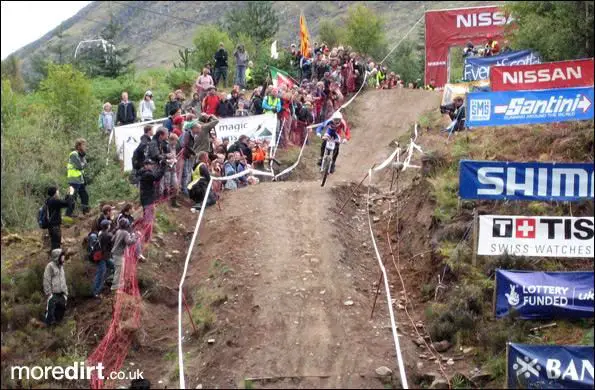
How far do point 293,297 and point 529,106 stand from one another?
6210mm

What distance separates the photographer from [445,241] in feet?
62.6

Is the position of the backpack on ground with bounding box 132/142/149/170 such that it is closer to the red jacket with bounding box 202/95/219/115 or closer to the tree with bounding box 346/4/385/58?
the red jacket with bounding box 202/95/219/115

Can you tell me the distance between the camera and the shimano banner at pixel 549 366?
48.1 ft

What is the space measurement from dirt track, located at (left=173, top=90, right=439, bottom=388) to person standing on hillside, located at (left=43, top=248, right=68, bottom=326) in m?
2.77

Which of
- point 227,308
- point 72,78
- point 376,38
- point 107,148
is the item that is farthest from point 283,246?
point 376,38

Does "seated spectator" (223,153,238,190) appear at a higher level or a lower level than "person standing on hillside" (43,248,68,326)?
higher

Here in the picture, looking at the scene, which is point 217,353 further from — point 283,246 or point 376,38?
point 376,38

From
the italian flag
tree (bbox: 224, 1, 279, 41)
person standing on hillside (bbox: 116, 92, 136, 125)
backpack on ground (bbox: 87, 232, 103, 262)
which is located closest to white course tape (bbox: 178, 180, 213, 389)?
backpack on ground (bbox: 87, 232, 103, 262)

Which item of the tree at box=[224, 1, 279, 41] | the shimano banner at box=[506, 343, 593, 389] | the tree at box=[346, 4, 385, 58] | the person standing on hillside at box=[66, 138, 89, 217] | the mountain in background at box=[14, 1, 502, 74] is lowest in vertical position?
the shimano banner at box=[506, 343, 593, 389]

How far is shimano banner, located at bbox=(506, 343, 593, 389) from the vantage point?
48.1ft

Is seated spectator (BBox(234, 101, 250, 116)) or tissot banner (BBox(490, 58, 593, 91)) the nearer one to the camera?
tissot banner (BBox(490, 58, 593, 91))

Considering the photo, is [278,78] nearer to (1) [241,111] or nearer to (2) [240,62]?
(1) [241,111]

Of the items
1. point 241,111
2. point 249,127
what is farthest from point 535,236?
point 241,111

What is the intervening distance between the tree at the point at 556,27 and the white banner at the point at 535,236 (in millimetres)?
5782
